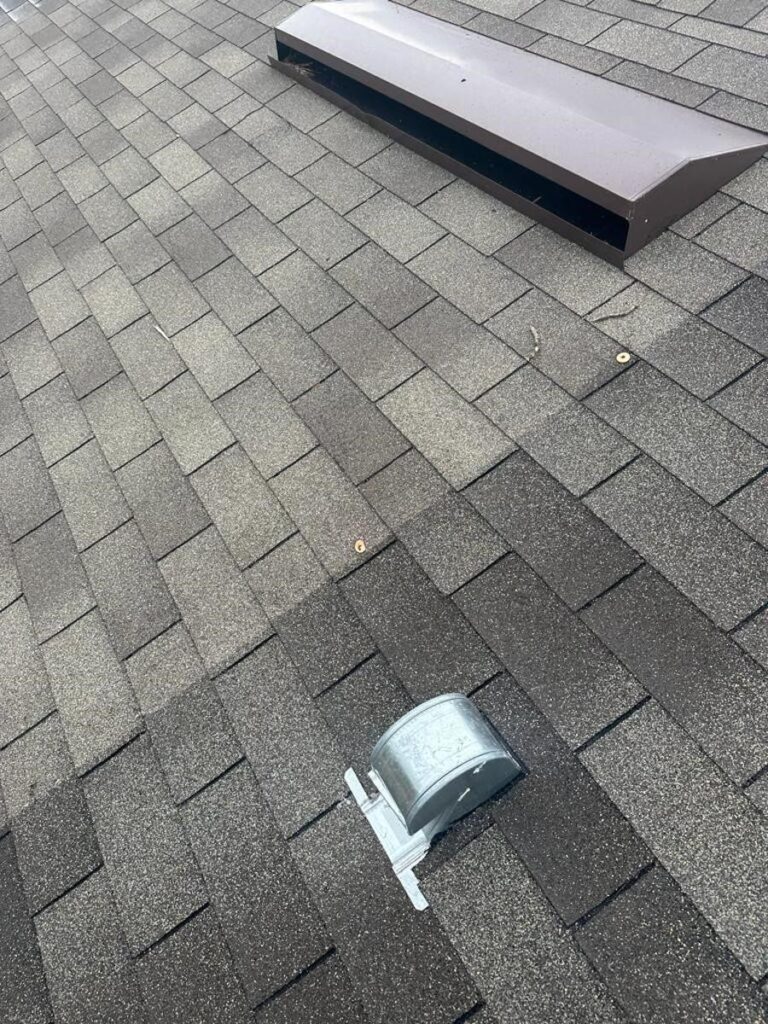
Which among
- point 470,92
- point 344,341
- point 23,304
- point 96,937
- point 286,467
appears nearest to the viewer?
point 96,937

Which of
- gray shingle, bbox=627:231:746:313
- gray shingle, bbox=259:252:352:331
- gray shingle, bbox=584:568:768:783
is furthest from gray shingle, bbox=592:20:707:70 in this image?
gray shingle, bbox=584:568:768:783

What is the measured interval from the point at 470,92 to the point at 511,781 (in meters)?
4.44

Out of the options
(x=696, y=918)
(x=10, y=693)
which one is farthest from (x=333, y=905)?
(x=10, y=693)

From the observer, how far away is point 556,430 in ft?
11.6

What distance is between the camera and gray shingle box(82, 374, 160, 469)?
4.30m

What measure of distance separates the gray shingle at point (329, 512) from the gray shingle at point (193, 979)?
60.1 inches

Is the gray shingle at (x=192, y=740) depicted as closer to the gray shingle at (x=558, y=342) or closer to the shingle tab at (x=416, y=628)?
the shingle tab at (x=416, y=628)

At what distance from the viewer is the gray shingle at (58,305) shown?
17.3 ft

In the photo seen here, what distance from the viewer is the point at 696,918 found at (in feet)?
7.31

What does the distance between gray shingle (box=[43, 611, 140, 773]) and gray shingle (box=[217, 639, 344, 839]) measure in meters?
0.51

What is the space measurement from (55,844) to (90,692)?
0.66 metres

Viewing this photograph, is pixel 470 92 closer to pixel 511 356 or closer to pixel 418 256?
pixel 418 256

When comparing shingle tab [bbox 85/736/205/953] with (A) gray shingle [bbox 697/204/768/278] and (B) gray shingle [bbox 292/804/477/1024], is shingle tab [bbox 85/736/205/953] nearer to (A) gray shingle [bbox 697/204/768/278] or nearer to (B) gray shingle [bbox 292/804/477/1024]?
(B) gray shingle [bbox 292/804/477/1024]

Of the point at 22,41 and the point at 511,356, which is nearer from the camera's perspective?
the point at 511,356
